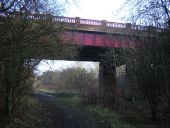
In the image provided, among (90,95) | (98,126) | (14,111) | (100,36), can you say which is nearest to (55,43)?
(98,126)

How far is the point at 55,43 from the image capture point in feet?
55.5

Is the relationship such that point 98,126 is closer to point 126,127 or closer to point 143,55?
point 126,127

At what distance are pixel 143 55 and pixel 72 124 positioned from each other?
5.36 metres

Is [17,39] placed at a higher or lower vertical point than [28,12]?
lower

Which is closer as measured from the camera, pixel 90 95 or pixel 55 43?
pixel 55 43

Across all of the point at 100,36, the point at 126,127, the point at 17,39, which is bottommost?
the point at 126,127

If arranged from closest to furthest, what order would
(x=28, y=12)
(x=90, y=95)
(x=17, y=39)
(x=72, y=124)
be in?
1. (x=17, y=39)
2. (x=28, y=12)
3. (x=72, y=124)
4. (x=90, y=95)

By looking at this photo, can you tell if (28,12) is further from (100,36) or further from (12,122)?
(100,36)

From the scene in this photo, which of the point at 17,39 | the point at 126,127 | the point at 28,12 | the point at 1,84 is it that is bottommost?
the point at 126,127

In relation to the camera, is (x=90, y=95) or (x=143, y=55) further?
(x=90, y=95)

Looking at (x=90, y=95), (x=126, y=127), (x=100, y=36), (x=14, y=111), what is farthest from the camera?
(x=100, y=36)

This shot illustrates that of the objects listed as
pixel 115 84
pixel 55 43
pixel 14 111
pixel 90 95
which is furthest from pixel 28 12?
pixel 115 84

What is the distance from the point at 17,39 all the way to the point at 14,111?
10.5 metres

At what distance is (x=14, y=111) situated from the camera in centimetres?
2150
